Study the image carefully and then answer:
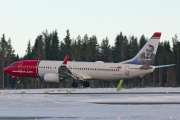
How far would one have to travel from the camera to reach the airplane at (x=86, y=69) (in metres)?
65.4

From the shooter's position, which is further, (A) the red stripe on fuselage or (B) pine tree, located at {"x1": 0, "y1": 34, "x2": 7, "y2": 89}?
(B) pine tree, located at {"x1": 0, "y1": 34, "x2": 7, "y2": 89}

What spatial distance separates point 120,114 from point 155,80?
354 feet

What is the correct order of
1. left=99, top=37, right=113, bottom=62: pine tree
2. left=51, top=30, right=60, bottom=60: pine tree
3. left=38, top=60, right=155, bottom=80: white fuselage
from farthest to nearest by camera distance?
left=51, top=30, right=60, bottom=60: pine tree < left=99, top=37, right=113, bottom=62: pine tree < left=38, top=60, right=155, bottom=80: white fuselage

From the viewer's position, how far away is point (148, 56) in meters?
67.1

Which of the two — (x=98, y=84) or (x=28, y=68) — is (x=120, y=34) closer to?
(x=98, y=84)

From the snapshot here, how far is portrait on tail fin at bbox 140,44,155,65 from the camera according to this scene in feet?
219

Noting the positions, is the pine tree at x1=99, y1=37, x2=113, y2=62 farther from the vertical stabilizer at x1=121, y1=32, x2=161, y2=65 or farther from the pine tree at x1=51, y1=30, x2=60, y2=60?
the vertical stabilizer at x1=121, y1=32, x2=161, y2=65

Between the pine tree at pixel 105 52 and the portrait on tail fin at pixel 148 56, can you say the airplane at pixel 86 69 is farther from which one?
the pine tree at pixel 105 52

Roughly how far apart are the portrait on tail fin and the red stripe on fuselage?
46.2ft

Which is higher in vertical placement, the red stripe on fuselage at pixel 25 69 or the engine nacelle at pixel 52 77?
the red stripe on fuselage at pixel 25 69

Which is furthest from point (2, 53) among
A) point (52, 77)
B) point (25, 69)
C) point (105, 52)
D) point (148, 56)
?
point (148, 56)

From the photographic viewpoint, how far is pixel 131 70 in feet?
214

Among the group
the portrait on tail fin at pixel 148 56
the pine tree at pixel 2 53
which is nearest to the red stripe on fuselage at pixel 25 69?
the portrait on tail fin at pixel 148 56

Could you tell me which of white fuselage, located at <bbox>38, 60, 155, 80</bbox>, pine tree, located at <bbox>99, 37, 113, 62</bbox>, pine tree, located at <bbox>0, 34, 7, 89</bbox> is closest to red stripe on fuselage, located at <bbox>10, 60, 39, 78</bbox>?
white fuselage, located at <bbox>38, 60, 155, 80</bbox>
